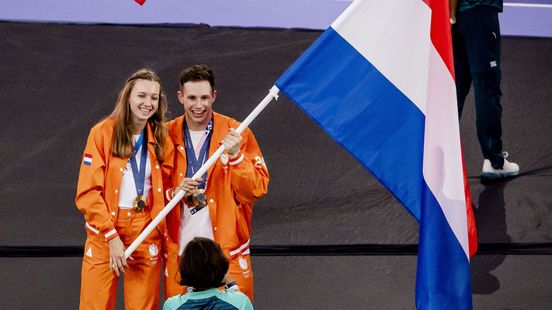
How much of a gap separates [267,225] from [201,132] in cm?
211

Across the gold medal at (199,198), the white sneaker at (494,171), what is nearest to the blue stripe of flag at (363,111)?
the gold medal at (199,198)

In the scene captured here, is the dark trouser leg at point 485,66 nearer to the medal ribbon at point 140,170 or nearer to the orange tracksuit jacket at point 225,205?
the orange tracksuit jacket at point 225,205

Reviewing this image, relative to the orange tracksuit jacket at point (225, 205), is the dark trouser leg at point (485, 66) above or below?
above

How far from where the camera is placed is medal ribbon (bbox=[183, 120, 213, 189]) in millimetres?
6168

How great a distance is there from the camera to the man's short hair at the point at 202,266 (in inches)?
199

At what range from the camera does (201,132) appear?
20.4 feet

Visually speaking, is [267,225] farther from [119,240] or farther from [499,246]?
[119,240]

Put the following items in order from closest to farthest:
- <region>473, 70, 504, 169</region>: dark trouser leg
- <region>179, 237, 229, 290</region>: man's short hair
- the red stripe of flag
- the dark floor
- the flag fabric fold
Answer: <region>179, 237, 229, 290</region>: man's short hair, the flag fabric fold, the red stripe of flag, the dark floor, <region>473, 70, 504, 169</region>: dark trouser leg

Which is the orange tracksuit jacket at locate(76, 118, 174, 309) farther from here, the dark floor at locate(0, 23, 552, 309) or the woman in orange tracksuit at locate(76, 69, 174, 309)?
the dark floor at locate(0, 23, 552, 309)

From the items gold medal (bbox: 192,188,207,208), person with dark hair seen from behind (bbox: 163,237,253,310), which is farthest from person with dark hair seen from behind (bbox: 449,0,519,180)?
person with dark hair seen from behind (bbox: 163,237,253,310)

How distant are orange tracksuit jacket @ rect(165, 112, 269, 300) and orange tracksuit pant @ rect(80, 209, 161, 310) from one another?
0.35ft


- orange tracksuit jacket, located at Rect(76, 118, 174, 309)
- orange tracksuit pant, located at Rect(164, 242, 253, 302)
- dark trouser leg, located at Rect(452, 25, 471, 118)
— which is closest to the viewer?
orange tracksuit jacket, located at Rect(76, 118, 174, 309)

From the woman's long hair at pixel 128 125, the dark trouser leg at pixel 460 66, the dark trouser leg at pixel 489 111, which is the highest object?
the dark trouser leg at pixel 460 66

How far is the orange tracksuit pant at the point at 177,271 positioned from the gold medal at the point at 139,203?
0.92ft
